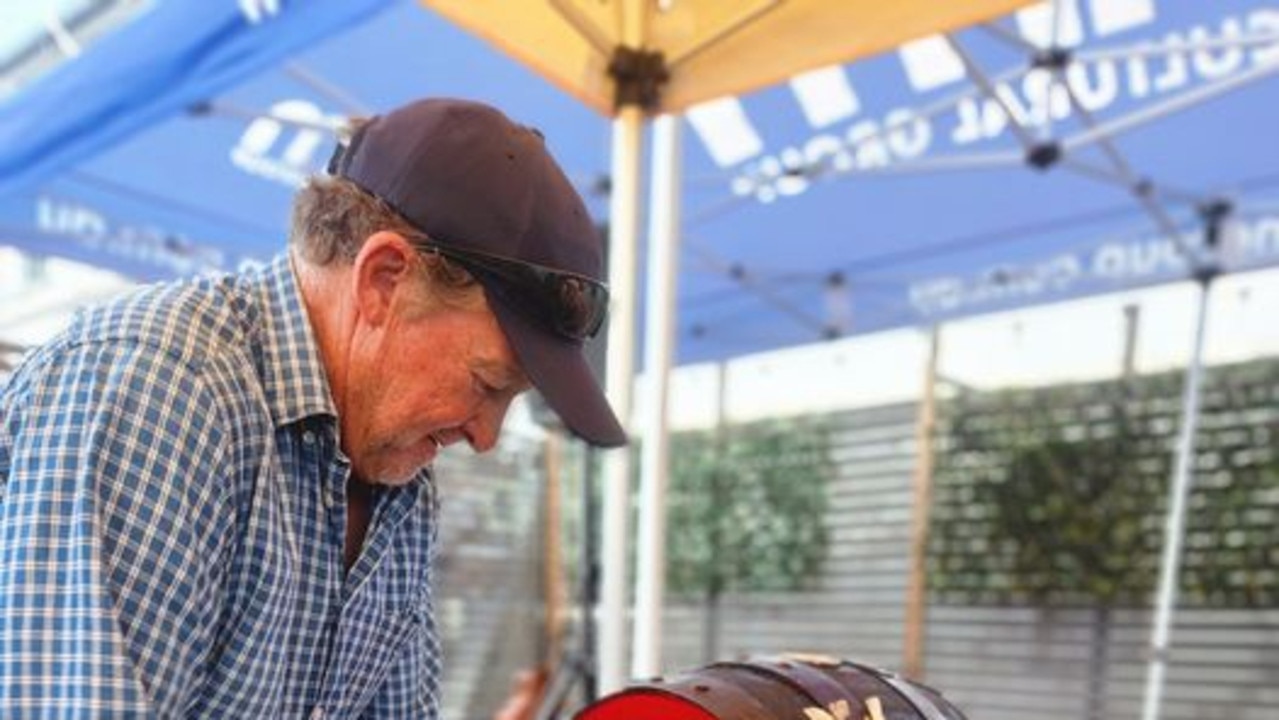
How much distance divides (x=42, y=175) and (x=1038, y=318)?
229 inches

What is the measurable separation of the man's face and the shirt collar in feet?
0.13

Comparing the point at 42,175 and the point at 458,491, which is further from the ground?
the point at 42,175

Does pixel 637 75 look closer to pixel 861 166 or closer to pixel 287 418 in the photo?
pixel 287 418

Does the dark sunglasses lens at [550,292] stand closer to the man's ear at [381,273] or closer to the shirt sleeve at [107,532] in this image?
the man's ear at [381,273]

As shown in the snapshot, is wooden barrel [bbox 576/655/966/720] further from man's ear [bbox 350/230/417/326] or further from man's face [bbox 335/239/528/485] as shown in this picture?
man's ear [bbox 350/230/417/326]

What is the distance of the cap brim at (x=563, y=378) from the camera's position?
1.10 meters

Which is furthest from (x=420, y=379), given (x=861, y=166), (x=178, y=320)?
(x=861, y=166)

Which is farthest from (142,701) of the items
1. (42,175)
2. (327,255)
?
(42,175)

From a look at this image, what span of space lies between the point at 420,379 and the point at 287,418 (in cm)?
12

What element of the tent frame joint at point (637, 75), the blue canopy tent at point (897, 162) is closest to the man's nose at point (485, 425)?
→ the tent frame joint at point (637, 75)

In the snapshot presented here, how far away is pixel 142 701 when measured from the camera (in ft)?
2.89

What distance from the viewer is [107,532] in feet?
3.00

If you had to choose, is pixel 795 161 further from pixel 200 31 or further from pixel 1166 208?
pixel 200 31

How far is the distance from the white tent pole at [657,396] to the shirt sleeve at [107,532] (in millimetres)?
1546
